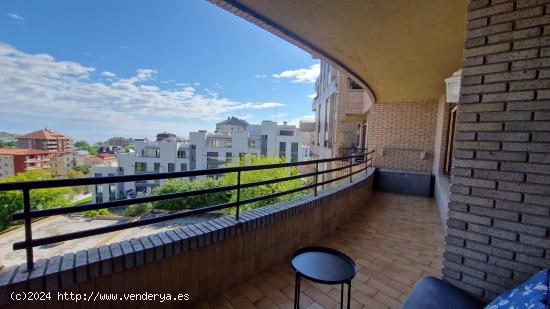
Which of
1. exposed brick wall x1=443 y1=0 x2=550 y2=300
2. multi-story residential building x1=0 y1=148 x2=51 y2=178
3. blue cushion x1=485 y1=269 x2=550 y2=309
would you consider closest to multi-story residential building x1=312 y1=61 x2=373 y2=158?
Result: exposed brick wall x1=443 y1=0 x2=550 y2=300

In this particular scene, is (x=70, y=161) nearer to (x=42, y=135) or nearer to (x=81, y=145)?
(x=42, y=135)

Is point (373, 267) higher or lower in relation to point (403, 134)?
lower

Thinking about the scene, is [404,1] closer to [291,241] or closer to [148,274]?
[291,241]

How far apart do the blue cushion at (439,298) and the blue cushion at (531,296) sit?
0.25 m

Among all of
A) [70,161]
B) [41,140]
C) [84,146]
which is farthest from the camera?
[84,146]

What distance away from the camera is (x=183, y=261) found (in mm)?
1719

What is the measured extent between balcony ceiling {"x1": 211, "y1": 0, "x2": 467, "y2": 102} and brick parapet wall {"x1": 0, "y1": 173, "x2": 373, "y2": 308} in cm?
206

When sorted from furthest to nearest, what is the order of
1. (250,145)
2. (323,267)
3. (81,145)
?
(81,145) → (250,145) → (323,267)

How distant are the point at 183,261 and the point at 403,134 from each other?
6597mm

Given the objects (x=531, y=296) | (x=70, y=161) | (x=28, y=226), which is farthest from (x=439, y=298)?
(x=70, y=161)

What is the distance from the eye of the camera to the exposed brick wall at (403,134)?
6.20m

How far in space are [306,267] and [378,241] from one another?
81.5 inches

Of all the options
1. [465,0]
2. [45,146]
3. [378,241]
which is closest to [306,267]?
[378,241]

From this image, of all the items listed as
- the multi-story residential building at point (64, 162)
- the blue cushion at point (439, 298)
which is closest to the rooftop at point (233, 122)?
the multi-story residential building at point (64, 162)
